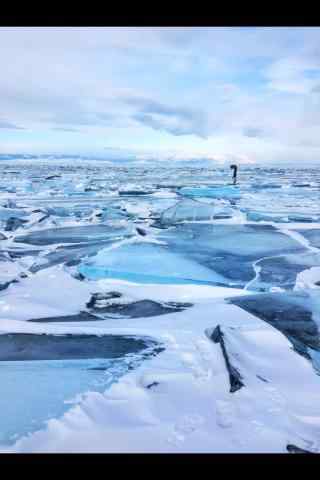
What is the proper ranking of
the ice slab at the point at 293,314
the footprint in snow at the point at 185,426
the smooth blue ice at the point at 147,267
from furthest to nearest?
the smooth blue ice at the point at 147,267 → the ice slab at the point at 293,314 → the footprint in snow at the point at 185,426

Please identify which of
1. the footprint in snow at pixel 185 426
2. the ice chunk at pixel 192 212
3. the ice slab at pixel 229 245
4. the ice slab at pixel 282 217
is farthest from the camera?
the ice chunk at pixel 192 212

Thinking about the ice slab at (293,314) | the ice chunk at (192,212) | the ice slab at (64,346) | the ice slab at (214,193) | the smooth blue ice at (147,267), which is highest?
the ice slab at (214,193)

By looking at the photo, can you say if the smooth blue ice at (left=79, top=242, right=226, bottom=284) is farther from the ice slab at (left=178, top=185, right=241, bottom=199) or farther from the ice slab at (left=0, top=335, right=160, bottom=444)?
the ice slab at (left=178, top=185, right=241, bottom=199)

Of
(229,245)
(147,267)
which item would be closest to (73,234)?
(147,267)

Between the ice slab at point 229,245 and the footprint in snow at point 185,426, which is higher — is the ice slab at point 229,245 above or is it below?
above

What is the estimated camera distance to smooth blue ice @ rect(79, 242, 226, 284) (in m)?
3.40

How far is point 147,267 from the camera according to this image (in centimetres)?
371

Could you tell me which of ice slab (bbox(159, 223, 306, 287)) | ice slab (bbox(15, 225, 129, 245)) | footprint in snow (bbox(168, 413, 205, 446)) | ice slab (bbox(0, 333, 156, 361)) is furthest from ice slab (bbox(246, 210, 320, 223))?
footprint in snow (bbox(168, 413, 205, 446))

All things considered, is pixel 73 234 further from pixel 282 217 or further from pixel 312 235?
pixel 282 217

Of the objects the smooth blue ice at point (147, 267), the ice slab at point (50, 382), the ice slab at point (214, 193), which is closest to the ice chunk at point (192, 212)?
the ice slab at point (214, 193)

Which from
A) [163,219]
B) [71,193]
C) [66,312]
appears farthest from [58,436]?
[71,193]

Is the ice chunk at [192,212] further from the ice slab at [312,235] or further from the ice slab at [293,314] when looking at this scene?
the ice slab at [293,314]

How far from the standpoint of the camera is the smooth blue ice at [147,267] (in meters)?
3.40
